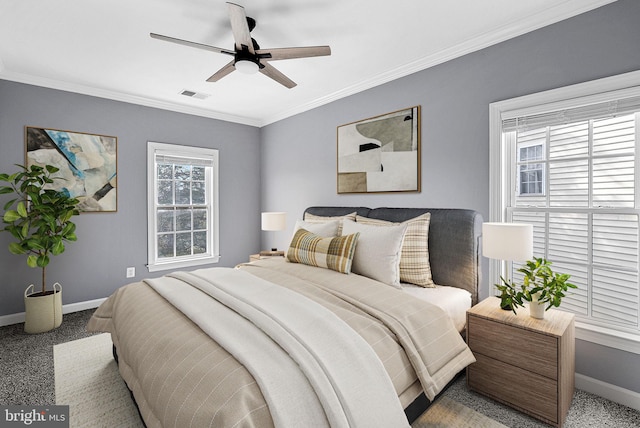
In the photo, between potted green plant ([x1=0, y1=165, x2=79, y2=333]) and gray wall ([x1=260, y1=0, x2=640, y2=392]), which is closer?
gray wall ([x1=260, y1=0, x2=640, y2=392])

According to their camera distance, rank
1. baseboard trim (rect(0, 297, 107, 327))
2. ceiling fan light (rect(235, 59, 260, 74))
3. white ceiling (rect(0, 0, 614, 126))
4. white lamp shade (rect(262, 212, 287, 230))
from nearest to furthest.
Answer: white ceiling (rect(0, 0, 614, 126)) < ceiling fan light (rect(235, 59, 260, 74)) < baseboard trim (rect(0, 297, 107, 327)) < white lamp shade (rect(262, 212, 287, 230))

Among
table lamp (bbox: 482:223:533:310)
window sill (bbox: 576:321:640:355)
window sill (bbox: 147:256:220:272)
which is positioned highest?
table lamp (bbox: 482:223:533:310)

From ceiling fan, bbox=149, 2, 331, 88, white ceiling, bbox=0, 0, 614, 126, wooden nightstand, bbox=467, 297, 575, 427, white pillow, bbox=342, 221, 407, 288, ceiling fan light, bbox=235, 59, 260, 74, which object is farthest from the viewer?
white pillow, bbox=342, 221, 407, 288

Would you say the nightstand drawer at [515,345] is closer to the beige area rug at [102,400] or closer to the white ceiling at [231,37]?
the beige area rug at [102,400]

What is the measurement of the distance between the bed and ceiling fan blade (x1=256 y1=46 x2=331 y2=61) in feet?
4.60

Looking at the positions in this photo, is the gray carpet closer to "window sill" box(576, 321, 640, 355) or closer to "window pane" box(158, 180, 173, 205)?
"window sill" box(576, 321, 640, 355)

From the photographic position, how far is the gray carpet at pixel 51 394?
1.82m

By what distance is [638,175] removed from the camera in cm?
193

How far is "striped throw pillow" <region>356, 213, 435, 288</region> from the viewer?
2516 mm

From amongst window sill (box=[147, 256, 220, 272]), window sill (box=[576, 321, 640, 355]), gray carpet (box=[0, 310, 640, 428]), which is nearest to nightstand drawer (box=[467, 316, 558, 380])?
gray carpet (box=[0, 310, 640, 428])

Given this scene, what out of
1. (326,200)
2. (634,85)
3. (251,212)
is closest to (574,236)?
(634,85)

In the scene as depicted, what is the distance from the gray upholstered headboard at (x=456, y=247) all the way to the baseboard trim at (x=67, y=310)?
12.8ft

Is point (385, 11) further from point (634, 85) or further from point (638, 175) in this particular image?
point (638, 175)

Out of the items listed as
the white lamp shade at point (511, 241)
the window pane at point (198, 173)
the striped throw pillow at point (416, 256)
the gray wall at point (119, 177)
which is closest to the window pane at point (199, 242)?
the gray wall at point (119, 177)
